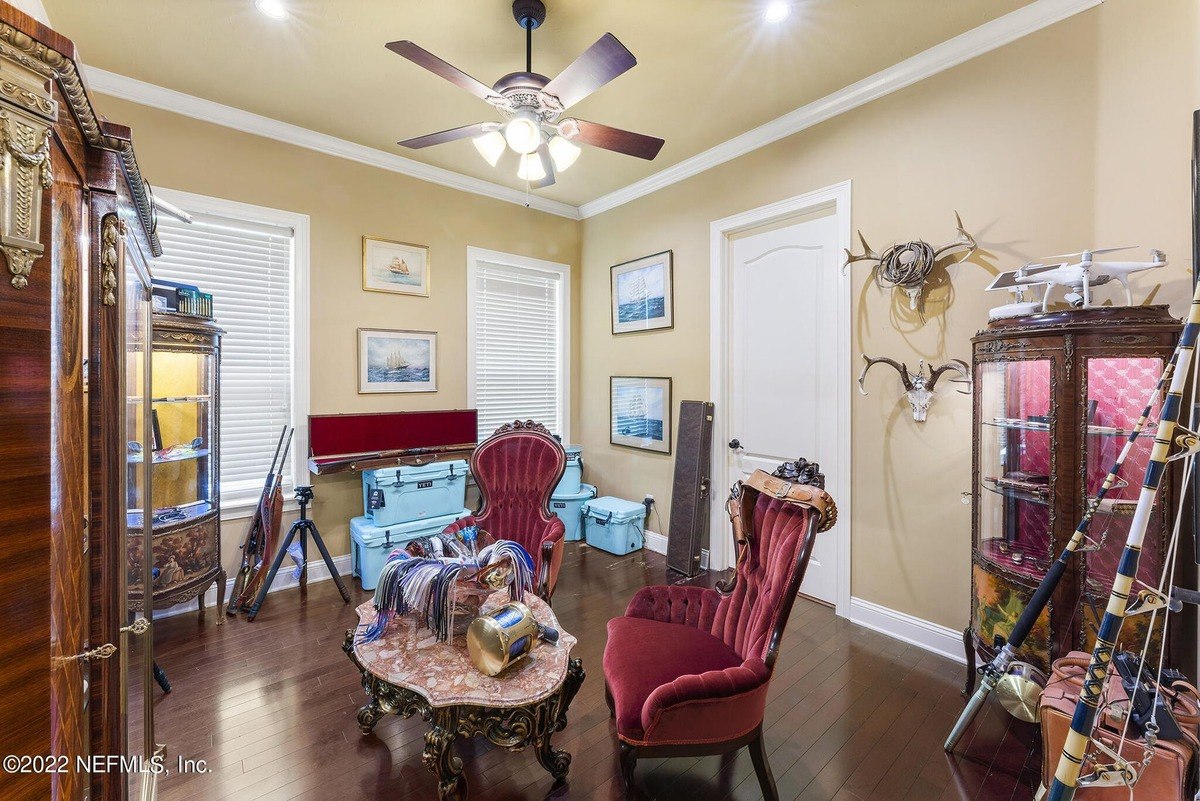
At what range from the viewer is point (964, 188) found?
2.61 m

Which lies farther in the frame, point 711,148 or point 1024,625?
point 711,148

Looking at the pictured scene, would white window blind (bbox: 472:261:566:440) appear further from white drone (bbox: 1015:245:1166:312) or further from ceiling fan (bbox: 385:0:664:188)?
white drone (bbox: 1015:245:1166:312)

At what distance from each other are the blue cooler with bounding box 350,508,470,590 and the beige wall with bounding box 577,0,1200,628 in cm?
269

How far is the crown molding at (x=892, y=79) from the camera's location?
2340mm

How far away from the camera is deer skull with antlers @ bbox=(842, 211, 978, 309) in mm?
2600

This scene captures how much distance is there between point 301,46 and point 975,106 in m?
3.43

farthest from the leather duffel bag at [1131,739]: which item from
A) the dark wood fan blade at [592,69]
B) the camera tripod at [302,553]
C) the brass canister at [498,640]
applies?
the camera tripod at [302,553]

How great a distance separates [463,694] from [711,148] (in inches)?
146

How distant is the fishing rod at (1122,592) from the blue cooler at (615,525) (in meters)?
3.51

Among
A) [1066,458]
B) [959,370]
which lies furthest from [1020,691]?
[959,370]

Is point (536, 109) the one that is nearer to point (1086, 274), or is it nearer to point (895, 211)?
point (895, 211)

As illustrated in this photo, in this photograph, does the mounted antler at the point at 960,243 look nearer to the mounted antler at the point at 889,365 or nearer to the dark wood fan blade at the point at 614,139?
the mounted antler at the point at 889,365

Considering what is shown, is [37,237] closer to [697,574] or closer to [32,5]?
[32,5]

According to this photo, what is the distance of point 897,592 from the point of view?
9.49 feet
